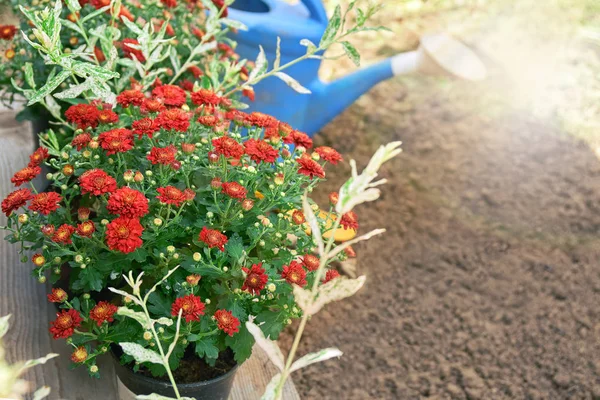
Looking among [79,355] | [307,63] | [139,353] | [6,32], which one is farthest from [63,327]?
[307,63]

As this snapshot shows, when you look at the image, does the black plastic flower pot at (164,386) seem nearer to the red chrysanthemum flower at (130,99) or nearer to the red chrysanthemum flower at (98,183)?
the red chrysanthemum flower at (98,183)

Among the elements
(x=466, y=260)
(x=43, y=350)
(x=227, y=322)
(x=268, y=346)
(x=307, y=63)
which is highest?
(x=268, y=346)

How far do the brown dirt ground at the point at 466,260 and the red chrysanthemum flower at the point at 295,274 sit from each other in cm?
61

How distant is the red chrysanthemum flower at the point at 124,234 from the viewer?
0.96 m

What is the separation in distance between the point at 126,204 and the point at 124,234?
0.04 metres

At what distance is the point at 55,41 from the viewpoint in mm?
973

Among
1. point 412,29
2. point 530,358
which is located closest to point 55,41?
point 530,358

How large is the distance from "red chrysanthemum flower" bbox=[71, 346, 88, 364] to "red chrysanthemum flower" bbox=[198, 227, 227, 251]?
0.25 meters

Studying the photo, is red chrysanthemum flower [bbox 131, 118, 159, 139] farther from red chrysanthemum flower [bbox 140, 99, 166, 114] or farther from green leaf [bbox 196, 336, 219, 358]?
green leaf [bbox 196, 336, 219, 358]

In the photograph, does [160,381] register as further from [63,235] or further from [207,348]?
[63,235]

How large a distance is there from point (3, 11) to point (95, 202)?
95 cm

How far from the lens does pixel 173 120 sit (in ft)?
3.65

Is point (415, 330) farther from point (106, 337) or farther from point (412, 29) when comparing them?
point (412, 29)

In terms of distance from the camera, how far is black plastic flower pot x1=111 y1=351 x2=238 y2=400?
1.10 meters
